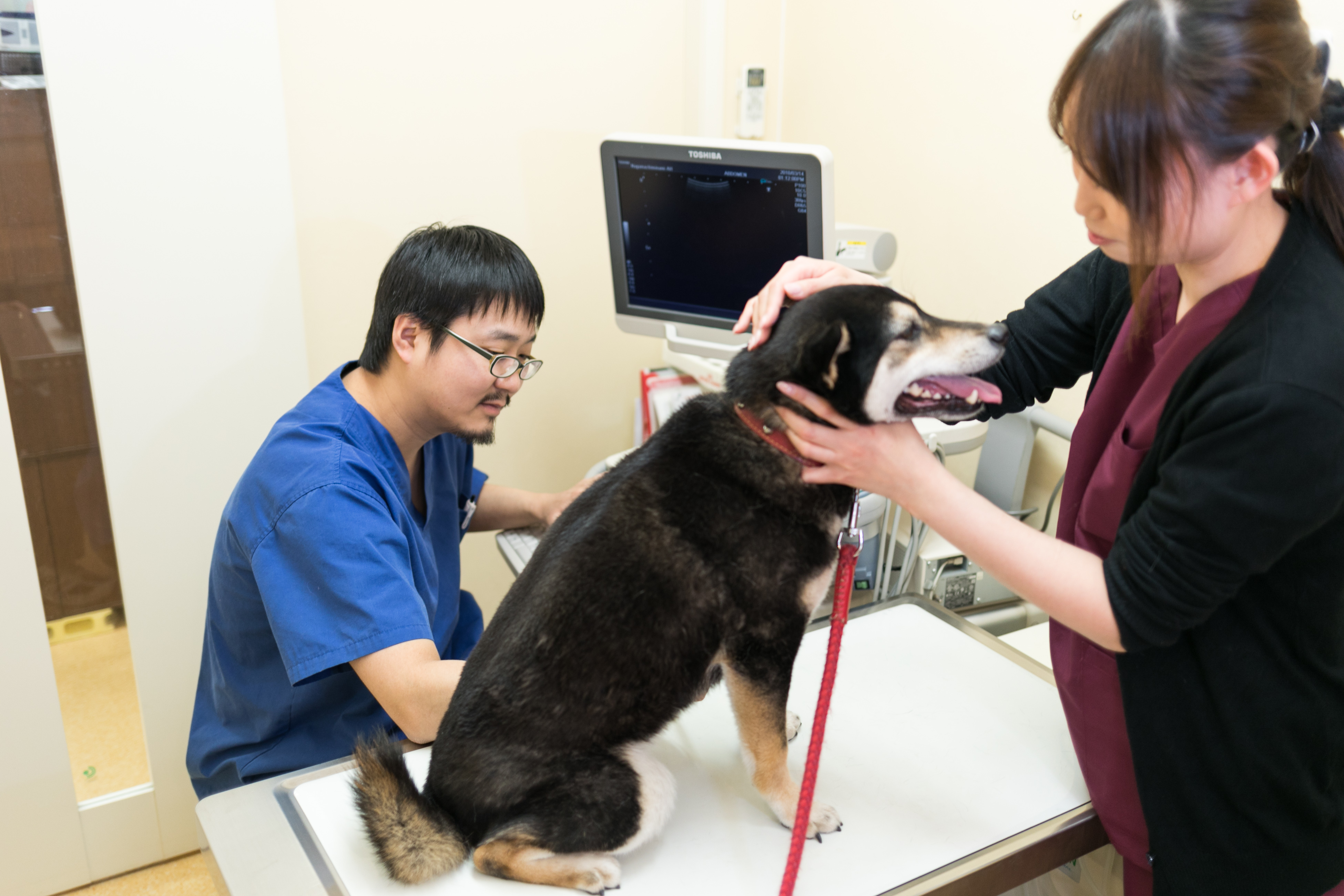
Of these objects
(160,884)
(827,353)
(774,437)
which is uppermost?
(827,353)

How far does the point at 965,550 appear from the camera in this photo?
0.89 metres

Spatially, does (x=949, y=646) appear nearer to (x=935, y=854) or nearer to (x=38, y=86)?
(x=935, y=854)

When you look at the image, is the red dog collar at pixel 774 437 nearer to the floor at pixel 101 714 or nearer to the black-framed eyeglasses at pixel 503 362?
the black-framed eyeglasses at pixel 503 362

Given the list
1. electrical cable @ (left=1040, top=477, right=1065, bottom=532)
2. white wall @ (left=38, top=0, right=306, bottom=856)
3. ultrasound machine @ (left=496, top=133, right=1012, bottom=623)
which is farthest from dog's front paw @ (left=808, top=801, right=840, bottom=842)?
white wall @ (left=38, top=0, right=306, bottom=856)

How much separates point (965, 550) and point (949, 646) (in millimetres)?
535

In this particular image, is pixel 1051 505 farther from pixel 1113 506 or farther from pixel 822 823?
pixel 822 823

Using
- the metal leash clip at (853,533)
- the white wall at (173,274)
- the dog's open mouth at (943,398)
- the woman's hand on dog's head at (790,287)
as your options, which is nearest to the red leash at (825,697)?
the metal leash clip at (853,533)

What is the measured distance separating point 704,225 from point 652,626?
45.3 inches

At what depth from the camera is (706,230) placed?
187 centimetres

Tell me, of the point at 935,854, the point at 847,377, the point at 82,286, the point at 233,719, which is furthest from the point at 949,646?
the point at 82,286

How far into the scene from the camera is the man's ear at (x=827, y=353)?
0.94 m

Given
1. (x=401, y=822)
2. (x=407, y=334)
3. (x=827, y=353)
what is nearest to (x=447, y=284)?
(x=407, y=334)

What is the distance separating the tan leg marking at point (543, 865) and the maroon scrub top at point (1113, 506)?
56 centimetres

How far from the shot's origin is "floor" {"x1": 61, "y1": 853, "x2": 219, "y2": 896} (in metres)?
2.07
